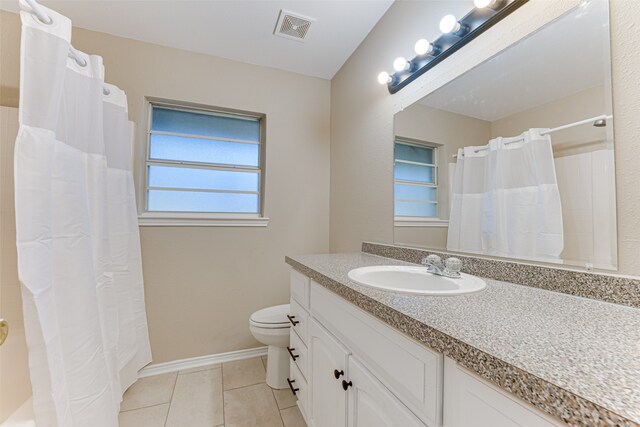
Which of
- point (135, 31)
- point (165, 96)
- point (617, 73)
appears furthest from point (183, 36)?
point (617, 73)

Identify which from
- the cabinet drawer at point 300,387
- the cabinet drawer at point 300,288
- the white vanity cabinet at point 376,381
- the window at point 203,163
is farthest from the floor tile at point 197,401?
the window at point 203,163

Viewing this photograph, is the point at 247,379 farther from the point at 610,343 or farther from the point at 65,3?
the point at 65,3

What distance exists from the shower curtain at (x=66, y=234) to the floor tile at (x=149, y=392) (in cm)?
30

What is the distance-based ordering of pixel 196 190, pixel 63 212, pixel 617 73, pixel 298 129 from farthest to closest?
pixel 298 129 → pixel 196 190 → pixel 63 212 → pixel 617 73

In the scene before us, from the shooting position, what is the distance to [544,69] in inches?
36.1

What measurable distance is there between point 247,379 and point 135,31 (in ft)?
8.11

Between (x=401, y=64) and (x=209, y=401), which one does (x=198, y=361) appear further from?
(x=401, y=64)

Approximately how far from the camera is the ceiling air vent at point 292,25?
1.71m

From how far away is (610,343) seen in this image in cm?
47

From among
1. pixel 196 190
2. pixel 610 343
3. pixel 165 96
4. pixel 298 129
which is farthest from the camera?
pixel 298 129

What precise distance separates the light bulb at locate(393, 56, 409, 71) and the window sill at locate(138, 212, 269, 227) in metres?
1.39

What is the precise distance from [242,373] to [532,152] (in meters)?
2.09

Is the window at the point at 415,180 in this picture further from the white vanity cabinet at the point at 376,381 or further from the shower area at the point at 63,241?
the shower area at the point at 63,241

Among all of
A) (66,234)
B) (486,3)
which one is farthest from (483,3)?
(66,234)
